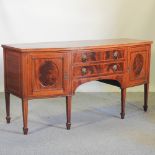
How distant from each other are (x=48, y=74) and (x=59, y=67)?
10cm

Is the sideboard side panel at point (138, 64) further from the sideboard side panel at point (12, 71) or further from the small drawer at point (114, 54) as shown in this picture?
the sideboard side panel at point (12, 71)

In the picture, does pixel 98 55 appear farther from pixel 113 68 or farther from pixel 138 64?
pixel 138 64

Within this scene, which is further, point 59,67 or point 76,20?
point 76,20

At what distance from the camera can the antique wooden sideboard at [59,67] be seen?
2.71 metres

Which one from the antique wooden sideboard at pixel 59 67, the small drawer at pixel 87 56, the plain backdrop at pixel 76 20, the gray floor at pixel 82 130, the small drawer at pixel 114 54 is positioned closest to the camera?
the gray floor at pixel 82 130

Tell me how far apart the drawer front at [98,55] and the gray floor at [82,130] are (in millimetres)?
582

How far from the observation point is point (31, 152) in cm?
251

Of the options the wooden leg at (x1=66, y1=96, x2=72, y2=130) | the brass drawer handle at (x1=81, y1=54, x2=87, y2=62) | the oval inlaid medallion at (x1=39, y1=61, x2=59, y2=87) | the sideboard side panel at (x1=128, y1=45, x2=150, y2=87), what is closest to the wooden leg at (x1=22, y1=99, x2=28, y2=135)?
the oval inlaid medallion at (x1=39, y1=61, x2=59, y2=87)

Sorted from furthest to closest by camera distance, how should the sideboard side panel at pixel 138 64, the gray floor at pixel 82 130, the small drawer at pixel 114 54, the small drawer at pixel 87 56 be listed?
the sideboard side panel at pixel 138 64, the small drawer at pixel 114 54, the small drawer at pixel 87 56, the gray floor at pixel 82 130

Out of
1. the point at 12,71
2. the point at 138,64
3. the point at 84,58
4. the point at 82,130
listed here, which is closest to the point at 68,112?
the point at 82,130

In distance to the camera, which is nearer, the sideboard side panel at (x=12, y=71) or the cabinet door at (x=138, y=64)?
the sideboard side panel at (x=12, y=71)

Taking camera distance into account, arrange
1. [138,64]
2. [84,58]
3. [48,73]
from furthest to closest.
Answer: [138,64] < [84,58] < [48,73]

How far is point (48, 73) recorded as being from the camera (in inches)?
110

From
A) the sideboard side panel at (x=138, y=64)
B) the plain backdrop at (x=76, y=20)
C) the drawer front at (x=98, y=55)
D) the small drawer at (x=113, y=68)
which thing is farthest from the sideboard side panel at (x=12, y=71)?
the plain backdrop at (x=76, y=20)
